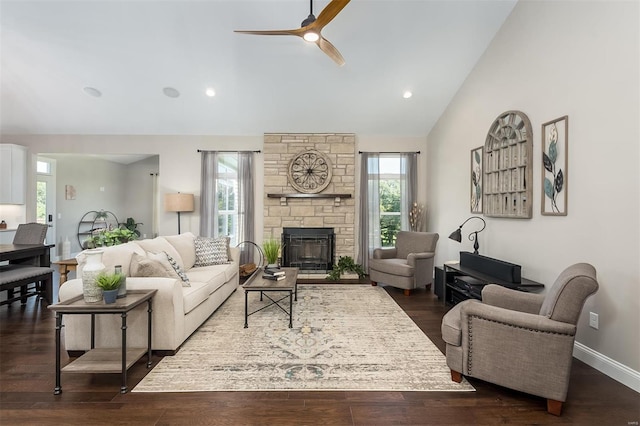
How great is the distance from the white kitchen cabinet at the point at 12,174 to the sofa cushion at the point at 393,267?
6864mm

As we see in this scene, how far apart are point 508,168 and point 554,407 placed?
2.51m

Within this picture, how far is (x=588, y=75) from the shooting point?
2.57m

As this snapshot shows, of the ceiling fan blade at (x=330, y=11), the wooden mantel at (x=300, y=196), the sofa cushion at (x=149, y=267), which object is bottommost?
the sofa cushion at (x=149, y=267)

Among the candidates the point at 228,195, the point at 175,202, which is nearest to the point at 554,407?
the point at 228,195

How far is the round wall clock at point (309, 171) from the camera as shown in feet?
19.7

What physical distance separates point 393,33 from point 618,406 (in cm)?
432

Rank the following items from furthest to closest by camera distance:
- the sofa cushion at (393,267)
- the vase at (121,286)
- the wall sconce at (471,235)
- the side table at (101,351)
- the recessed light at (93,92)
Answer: the recessed light at (93,92) → the sofa cushion at (393,267) → the wall sconce at (471,235) → the vase at (121,286) → the side table at (101,351)

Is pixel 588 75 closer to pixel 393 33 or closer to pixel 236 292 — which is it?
pixel 393 33

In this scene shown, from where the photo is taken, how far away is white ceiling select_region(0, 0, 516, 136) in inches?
146

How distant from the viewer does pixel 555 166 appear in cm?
290

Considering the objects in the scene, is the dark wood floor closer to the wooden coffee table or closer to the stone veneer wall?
the wooden coffee table

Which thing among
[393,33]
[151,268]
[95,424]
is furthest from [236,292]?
[393,33]

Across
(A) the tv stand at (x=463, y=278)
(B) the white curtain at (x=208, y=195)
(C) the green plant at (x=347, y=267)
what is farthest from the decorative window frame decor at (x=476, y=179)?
(B) the white curtain at (x=208, y=195)

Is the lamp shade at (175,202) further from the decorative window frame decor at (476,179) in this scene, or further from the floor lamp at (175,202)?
the decorative window frame decor at (476,179)
